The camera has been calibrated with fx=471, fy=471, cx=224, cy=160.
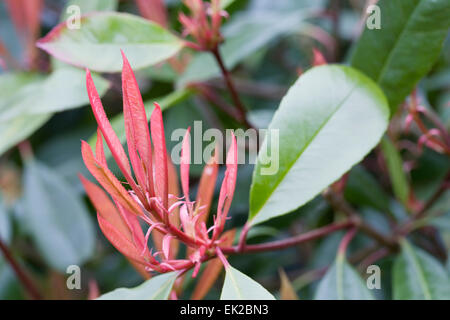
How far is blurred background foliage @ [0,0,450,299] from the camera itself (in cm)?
73

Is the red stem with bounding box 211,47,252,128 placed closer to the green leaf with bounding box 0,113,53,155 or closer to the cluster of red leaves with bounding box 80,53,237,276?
the cluster of red leaves with bounding box 80,53,237,276

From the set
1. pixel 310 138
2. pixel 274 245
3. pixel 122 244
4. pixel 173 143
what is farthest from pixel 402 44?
pixel 173 143

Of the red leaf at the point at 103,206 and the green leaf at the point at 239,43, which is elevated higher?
the green leaf at the point at 239,43

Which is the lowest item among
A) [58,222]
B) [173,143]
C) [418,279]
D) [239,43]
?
[418,279]

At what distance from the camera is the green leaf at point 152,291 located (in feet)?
1.53

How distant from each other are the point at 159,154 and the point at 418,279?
0.41 metres

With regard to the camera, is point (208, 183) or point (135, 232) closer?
point (135, 232)

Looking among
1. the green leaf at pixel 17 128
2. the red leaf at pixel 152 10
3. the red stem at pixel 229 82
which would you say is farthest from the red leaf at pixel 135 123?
the red leaf at pixel 152 10

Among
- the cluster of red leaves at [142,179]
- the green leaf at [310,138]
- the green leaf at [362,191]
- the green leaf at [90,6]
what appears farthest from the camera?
the green leaf at [362,191]

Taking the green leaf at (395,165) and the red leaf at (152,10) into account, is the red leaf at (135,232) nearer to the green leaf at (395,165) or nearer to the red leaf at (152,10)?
the green leaf at (395,165)

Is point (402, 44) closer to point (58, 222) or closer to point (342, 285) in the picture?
point (342, 285)

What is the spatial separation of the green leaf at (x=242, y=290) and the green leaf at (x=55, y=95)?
32cm

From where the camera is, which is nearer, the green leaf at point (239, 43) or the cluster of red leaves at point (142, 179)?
the cluster of red leaves at point (142, 179)

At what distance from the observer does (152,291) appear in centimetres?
47
